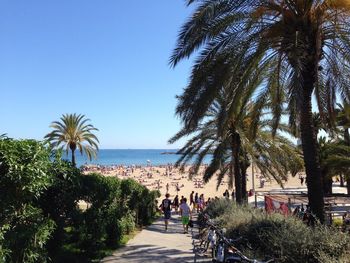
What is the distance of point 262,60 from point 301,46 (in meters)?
1.90

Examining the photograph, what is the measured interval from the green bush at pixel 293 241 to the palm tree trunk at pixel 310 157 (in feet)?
2.11

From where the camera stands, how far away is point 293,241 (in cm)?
770

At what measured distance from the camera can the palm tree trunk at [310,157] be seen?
9594mm

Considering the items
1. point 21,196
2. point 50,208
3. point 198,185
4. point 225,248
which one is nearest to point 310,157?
point 225,248

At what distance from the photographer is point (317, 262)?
7227 mm

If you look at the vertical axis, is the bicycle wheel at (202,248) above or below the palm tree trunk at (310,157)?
below

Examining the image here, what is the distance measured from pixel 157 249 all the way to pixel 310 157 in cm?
557

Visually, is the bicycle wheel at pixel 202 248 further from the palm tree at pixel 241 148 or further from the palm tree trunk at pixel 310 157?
the palm tree at pixel 241 148

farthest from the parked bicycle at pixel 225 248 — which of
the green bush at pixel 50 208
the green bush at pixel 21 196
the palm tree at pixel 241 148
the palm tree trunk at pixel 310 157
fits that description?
the palm tree at pixel 241 148

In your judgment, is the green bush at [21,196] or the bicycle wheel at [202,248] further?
the bicycle wheel at [202,248]

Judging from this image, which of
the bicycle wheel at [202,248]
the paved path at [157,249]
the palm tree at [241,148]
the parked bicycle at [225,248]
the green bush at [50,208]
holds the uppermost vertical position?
the palm tree at [241,148]

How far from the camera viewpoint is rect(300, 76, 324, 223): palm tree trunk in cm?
959

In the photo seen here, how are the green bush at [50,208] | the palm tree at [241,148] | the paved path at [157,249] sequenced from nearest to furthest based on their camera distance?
1. the green bush at [50,208]
2. the paved path at [157,249]
3. the palm tree at [241,148]

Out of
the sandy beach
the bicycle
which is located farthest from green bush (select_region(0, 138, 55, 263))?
the sandy beach
